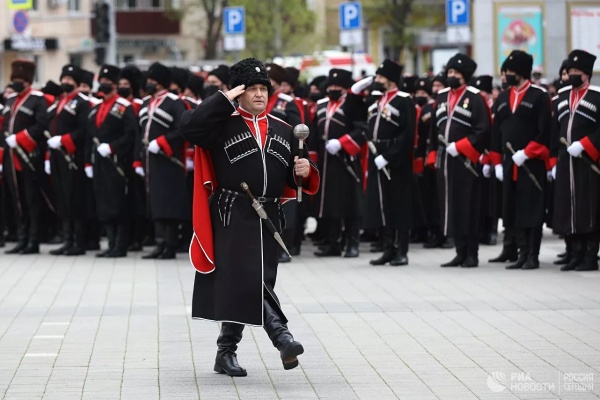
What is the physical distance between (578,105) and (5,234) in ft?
30.7

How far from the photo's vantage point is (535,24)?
98.2 ft

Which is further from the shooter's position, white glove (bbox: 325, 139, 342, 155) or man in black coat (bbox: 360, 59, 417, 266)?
white glove (bbox: 325, 139, 342, 155)

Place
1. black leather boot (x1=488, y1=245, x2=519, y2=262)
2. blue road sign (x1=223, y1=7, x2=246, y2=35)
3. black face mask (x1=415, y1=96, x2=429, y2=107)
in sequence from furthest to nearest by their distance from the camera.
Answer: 1. blue road sign (x1=223, y1=7, x2=246, y2=35)
2. black face mask (x1=415, y1=96, x2=429, y2=107)
3. black leather boot (x1=488, y1=245, x2=519, y2=262)

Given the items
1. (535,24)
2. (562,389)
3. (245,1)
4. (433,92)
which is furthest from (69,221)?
(245,1)

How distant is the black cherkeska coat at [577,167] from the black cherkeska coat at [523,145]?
160mm

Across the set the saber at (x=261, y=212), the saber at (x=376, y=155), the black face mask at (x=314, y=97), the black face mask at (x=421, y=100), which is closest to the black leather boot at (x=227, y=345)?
the saber at (x=261, y=212)

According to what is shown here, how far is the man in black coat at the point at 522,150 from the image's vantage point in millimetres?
15219

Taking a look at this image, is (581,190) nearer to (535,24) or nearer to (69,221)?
(69,221)

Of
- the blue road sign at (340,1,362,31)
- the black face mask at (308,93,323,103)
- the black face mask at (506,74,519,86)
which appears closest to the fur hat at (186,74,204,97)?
the black face mask at (308,93,323,103)

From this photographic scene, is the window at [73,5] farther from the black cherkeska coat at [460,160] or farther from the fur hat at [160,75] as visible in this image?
the black cherkeska coat at [460,160]

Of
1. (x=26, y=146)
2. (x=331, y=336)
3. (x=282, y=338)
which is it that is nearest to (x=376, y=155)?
(x=26, y=146)

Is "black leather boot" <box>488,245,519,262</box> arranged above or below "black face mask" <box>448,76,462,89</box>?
below

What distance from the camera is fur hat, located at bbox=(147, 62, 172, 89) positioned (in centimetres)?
1717

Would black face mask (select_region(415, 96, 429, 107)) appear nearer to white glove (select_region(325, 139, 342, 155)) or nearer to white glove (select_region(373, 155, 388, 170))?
white glove (select_region(325, 139, 342, 155))
